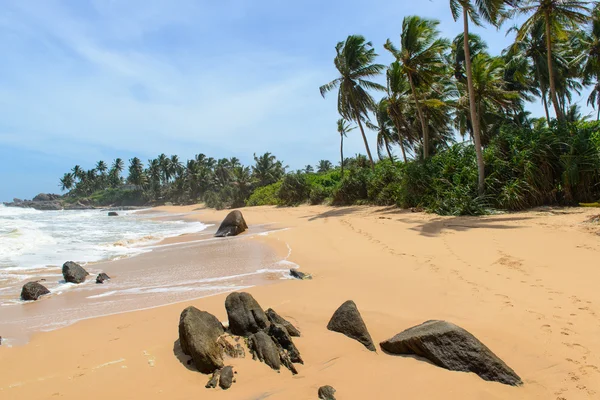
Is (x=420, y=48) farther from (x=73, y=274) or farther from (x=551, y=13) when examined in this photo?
(x=73, y=274)

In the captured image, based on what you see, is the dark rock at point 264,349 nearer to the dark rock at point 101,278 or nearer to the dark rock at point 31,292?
the dark rock at point 31,292

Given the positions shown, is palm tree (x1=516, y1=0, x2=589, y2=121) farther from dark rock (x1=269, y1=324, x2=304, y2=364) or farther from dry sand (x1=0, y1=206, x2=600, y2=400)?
dark rock (x1=269, y1=324, x2=304, y2=364)

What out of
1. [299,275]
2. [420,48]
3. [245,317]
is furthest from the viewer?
[420,48]

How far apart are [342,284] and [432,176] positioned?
10.4 meters

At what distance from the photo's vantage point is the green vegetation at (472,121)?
11.3m

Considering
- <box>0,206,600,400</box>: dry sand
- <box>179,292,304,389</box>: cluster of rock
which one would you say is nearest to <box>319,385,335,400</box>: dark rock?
<box>0,206,600,400</box>: dry sand

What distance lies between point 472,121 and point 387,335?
11607 millimetres

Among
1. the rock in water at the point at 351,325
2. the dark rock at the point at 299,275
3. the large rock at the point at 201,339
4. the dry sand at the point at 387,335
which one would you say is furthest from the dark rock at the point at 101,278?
the rock in water at the point at 351,325

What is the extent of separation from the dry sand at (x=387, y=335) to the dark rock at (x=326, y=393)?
0.06m

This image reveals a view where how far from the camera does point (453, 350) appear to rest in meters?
2.80

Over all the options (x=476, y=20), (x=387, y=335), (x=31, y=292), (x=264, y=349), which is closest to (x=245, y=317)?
(x=264, y=349)

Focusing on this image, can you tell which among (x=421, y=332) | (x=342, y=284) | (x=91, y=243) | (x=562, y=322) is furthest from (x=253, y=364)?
(x=91, y=243)

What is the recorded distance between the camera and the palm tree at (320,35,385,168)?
2136 cm

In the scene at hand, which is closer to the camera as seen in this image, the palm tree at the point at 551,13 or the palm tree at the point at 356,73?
the palm tree at the point at 551,13
